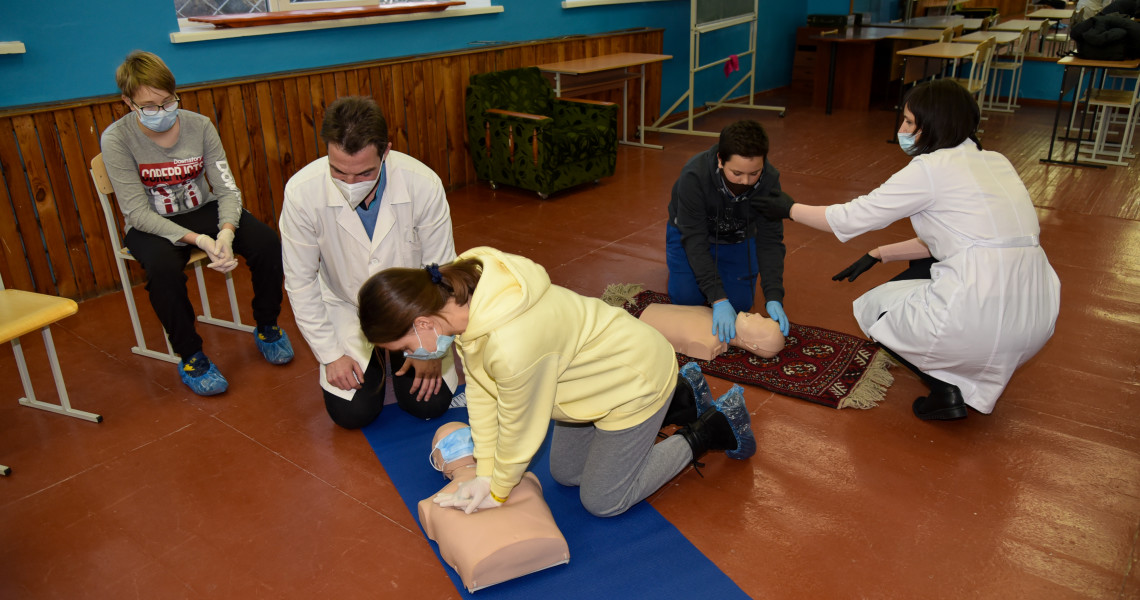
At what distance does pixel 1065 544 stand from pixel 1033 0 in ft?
38.0

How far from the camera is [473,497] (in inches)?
73.7

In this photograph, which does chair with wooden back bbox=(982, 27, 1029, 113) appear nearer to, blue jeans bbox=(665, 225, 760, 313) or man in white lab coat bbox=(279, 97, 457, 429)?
blue jeans bbox=(665, 225, 760, 313)

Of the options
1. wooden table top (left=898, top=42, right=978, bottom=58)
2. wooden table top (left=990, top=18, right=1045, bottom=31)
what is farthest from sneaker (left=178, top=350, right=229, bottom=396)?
wooden table top (left=990, top=18, right=1045, bottom=31)

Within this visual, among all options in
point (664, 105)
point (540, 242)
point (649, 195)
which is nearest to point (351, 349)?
point (540, 242)

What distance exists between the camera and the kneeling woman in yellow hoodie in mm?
1588

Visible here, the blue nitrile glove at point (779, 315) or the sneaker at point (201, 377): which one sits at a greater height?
the blue nitrile glove at point (779, 315)

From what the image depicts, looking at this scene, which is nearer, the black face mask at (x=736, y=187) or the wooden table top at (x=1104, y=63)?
the black face mask at (x=736, y=187)

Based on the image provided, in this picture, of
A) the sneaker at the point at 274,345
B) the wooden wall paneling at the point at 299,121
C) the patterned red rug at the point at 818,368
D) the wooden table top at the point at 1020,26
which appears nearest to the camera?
the patterned red rug at the point at 818,368

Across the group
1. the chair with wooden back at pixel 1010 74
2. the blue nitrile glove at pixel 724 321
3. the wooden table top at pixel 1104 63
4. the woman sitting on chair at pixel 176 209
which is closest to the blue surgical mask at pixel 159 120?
the woman sitting on chair at pixel 176 209

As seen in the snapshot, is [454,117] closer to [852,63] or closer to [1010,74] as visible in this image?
[852,63]

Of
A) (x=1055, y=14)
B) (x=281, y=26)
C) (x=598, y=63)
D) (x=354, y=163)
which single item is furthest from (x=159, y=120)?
(x=1055, y=14)

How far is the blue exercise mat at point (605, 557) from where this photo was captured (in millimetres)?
1843

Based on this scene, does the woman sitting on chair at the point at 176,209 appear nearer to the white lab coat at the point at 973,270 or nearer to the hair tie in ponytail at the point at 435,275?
the hair tie in ponytail at the point at 435,275

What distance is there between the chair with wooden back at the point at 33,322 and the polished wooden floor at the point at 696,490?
42mm
